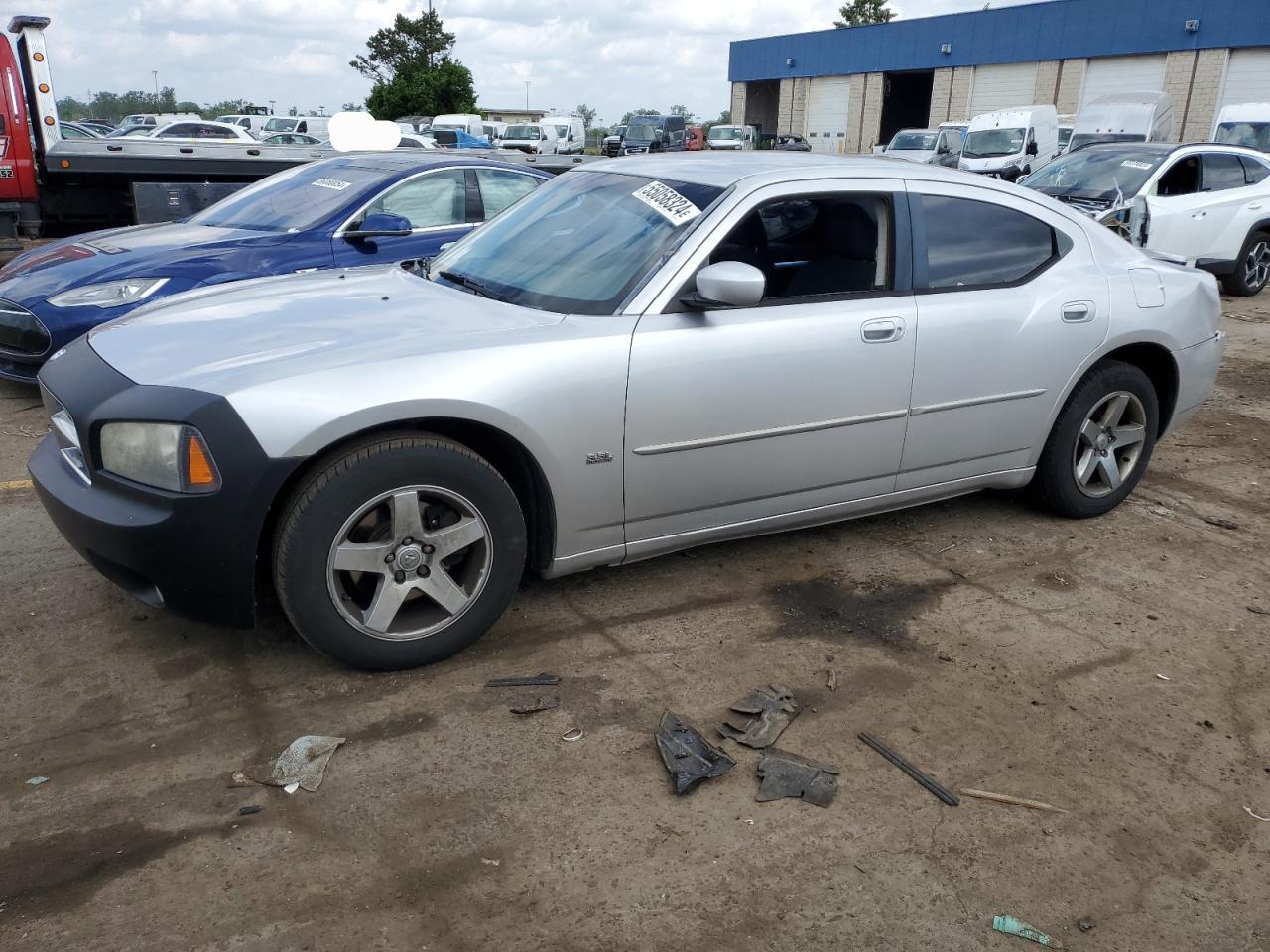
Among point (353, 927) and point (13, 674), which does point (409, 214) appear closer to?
point (13, 674)

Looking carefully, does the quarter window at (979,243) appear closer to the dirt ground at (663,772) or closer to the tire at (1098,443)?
the tire at (1098,443)

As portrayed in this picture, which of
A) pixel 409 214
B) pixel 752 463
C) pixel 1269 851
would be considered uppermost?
pixel 409 214

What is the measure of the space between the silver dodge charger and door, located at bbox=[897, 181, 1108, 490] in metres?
0.01

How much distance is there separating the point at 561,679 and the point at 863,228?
2.11 m

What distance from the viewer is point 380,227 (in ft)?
21.0

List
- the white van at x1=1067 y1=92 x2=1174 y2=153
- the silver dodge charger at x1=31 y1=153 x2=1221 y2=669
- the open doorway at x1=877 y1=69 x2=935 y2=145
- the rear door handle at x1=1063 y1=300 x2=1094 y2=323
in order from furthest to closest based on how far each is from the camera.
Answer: the open doorway at x1=877 y1=69 x2=935 y2=145
the white van at x1=1067 y1=92 x2=1174 y2=153
the rear door handle at x1=1063 y1=300 x2=1094 y2=323
the silver dodge charger at x1=31 y1=153 x2=1221 y2=669

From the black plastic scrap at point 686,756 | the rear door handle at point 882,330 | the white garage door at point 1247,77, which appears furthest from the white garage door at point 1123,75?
the black plastic scrap at point 686,756

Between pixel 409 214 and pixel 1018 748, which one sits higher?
pixel 409 214

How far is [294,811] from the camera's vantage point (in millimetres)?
2695

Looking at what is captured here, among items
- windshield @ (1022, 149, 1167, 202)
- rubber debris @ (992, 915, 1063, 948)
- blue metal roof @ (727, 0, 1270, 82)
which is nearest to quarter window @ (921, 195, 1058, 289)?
rubber debris @ (992, 915, 1063, 948)

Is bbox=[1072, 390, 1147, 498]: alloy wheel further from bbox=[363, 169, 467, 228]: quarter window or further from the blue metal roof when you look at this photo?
the blue metal roof

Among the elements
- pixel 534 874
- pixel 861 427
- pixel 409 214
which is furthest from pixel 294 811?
pixel 409 214

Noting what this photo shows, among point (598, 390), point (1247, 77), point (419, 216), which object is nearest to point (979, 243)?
point (598, 390)

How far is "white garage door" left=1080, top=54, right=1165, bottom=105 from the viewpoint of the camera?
35312 mm
